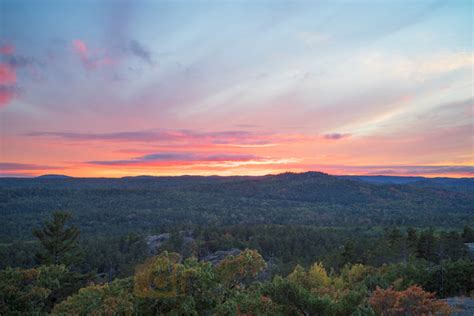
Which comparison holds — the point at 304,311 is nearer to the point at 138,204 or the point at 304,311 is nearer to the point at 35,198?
the point at 138,204

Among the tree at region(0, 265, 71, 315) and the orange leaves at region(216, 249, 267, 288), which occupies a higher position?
the orange leaves at region(216, 249, 267, 288)

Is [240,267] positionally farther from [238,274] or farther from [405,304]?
[405,304]

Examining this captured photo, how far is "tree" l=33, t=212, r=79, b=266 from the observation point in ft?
117

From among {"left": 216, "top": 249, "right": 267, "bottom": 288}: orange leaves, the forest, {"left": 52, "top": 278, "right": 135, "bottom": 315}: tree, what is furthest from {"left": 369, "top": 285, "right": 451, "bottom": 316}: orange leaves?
{"left": 52, "top": 278, "right": 135, "bottom": 315}: tree

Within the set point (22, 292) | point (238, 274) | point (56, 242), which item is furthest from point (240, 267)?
point (56, 242)

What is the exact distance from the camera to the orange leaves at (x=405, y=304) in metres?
13.4

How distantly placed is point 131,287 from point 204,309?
3.66 metres

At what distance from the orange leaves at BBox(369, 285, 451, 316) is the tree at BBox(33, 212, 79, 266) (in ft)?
106

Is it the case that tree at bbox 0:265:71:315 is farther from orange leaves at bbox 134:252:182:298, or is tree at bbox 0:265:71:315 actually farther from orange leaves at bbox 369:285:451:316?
orange leaves at bbox 369:285:451:316

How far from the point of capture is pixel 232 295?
1392 cm

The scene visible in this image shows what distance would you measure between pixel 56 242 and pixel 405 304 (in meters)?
34.1

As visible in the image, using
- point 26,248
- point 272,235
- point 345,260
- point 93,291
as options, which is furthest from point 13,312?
point 272,235

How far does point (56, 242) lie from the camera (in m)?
36.1

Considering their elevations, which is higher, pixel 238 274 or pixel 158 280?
pixel 158 280
